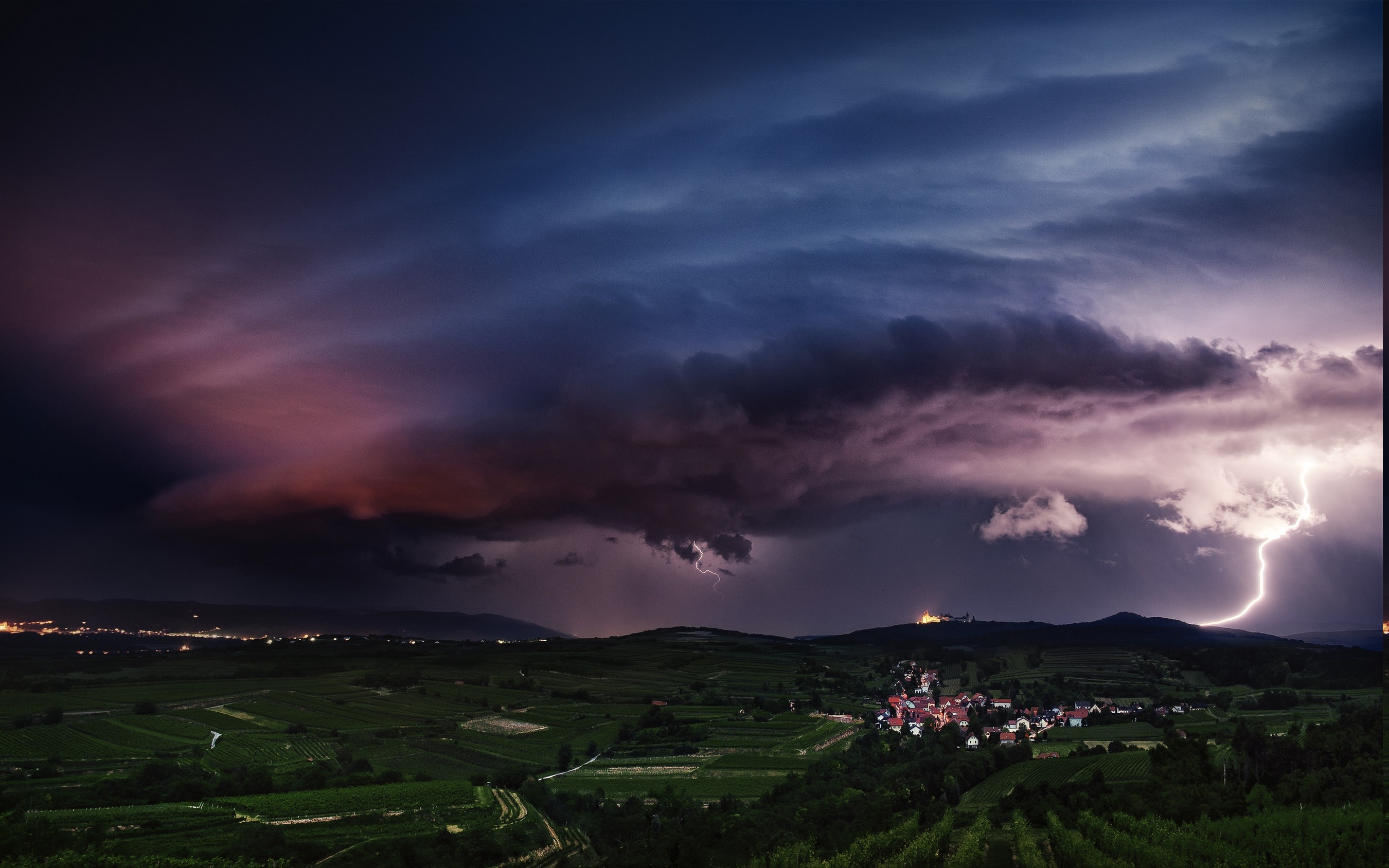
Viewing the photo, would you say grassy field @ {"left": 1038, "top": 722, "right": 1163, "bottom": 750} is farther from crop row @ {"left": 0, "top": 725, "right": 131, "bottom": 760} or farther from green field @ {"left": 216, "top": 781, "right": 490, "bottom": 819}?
crop row @ {"left": 0, "top": 725, "right": 131, "bottom": 760}

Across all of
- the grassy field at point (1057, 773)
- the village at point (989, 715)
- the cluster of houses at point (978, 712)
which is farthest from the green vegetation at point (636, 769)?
the cluster of houses at point (978, 712)

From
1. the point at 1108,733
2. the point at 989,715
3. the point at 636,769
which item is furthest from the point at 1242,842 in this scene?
the point at 989,715

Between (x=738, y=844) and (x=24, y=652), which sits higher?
(x=24, y=652)

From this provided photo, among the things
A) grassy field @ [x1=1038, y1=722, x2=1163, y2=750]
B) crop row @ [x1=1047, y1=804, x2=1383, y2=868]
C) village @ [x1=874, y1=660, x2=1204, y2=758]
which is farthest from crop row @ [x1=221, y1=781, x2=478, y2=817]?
grassy field @ [x1=1038, y1=722, x2=1163, y2=750]

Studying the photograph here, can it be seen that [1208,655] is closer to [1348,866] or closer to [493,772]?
[1348,866]

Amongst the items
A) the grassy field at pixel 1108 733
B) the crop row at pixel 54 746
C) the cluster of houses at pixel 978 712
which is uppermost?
the crop row at pixel 54 746

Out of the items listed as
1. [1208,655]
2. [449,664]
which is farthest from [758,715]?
[1208,655]

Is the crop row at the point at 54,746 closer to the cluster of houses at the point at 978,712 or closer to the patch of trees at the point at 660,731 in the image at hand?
the patch of trees at the point at 660,731
